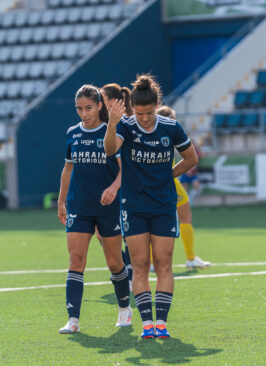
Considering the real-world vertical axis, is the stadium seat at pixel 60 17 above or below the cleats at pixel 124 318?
above

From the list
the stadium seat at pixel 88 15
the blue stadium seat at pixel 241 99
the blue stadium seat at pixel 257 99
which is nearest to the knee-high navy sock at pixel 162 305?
the blue stadium seat at pixel 257 99

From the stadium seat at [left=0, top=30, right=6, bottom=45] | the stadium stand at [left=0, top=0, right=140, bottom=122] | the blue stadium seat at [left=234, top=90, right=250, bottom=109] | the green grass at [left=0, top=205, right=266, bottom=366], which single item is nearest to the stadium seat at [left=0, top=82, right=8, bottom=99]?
the stadium stand at [left=0, top=0, right=140, bottom=122]

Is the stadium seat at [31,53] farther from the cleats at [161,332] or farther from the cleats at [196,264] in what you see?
the cleats at [161,332]

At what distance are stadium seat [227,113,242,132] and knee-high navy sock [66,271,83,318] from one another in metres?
18.1

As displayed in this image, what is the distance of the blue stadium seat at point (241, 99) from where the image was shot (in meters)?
25.1

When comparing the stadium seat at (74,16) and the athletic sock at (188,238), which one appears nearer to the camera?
the athletic sock at (188,238)

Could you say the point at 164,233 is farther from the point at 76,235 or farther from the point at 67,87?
the point at 67,87

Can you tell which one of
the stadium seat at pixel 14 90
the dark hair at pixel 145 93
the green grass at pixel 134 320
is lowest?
the green grass at pixel 134 320

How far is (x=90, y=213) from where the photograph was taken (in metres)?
6.21

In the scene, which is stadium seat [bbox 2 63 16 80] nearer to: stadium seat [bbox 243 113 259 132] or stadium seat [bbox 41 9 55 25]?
stadium seat [bbox 41 9 55 25]

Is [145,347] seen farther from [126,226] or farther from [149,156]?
[149,156]

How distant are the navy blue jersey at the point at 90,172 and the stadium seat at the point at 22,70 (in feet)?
74.5

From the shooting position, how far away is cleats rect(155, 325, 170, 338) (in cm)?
573

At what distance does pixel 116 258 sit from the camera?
6.40 m
